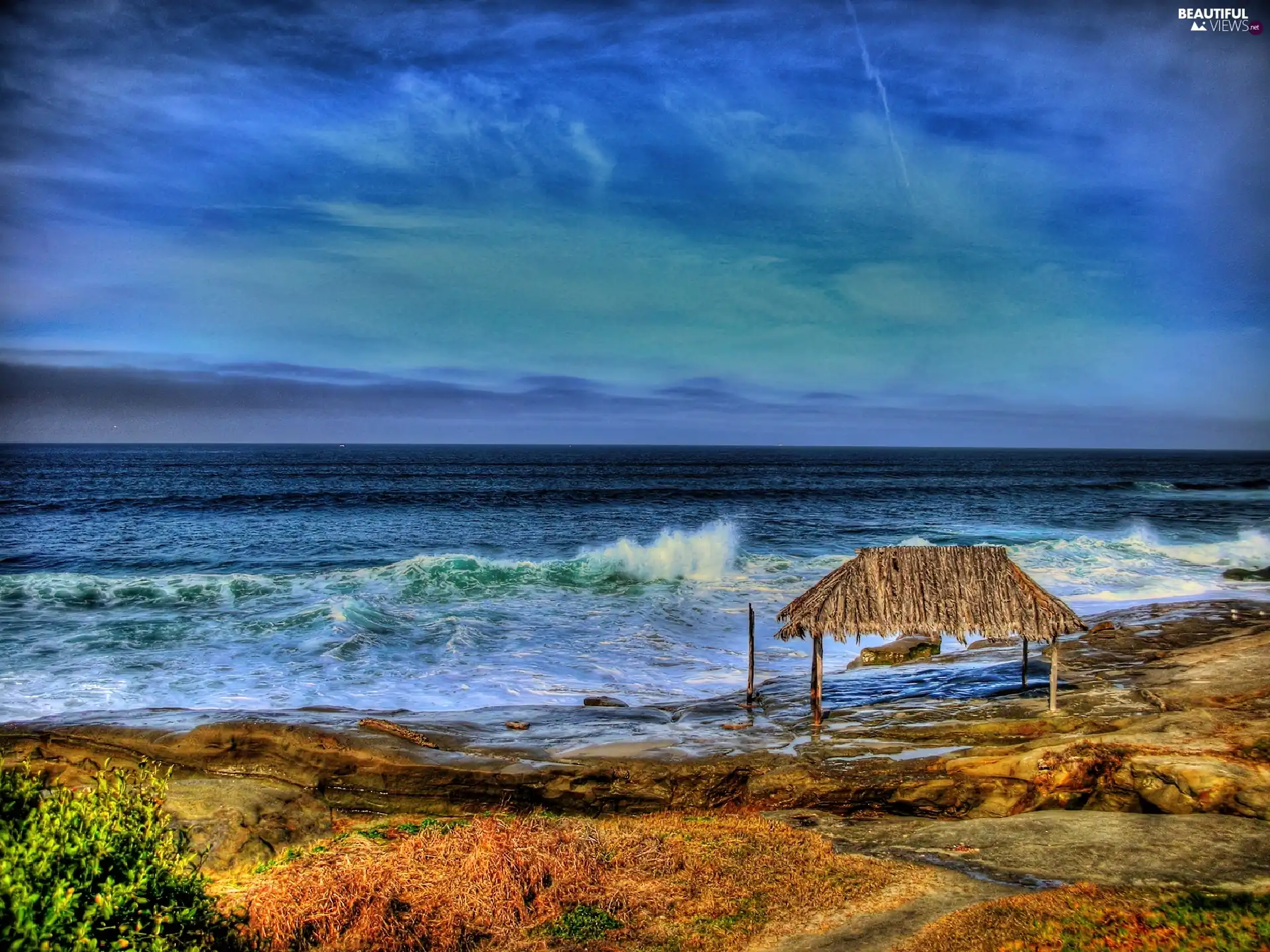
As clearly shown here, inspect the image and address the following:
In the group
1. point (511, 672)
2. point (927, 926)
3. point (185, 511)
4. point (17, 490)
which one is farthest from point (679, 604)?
point (17, 490)

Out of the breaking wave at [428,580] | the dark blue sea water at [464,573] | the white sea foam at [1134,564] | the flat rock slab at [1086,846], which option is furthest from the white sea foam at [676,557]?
the flat rock slab at [1086,846]

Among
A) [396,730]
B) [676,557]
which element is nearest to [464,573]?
[676,557]

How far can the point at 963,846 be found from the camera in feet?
36.7

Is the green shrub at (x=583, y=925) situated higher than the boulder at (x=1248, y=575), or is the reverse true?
the boulder at (x=1248, y=575)

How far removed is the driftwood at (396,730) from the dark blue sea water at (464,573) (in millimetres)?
3927

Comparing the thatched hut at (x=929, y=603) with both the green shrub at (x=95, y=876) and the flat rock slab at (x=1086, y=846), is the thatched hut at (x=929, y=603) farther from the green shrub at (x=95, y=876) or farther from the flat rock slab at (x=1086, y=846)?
the green shrub at (x=95, y=876)

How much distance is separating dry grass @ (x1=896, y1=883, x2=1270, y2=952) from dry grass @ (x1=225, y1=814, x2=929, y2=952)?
1.11m

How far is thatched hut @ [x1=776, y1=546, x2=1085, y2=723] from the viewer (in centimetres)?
1645

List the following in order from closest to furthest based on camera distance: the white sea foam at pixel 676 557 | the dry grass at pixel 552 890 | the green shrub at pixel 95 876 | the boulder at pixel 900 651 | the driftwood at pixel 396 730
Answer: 1. the green shrub at pixel 95 876
2. the dry grass at pixel 552 890
3. the driftwood at pixel 396 730
4. the boulder at pixel 900 651
5. the white sea foam at pixel 676 557

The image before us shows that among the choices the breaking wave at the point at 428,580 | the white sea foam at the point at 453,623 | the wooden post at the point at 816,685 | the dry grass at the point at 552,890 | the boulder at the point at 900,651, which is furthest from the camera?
the breaking wave at the point at 428,580

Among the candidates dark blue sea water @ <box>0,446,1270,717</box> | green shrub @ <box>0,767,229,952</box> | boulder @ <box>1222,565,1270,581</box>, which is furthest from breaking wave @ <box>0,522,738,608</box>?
green shrub @ <box>0,767,229,952</box>

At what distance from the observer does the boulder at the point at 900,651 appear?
2416 centimetres

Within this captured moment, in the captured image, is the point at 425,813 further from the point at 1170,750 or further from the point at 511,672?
the point at 1170,750

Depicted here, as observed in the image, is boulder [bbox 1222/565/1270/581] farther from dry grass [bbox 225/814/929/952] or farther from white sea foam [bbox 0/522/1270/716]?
dry grass [bbox 225/814/929/952]
